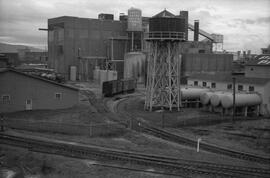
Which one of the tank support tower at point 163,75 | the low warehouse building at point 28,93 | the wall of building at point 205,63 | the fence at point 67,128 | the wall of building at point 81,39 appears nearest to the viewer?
the fence at point 67,128

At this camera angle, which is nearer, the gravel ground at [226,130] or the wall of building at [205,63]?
the gravel ground at [226,130]


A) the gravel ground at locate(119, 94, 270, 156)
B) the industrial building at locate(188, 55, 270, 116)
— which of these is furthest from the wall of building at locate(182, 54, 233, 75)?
the gravel ground at locate(119, 94, 270, 156)

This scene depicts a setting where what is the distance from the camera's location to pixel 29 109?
39.5 m

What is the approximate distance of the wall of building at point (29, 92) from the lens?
1487 inches

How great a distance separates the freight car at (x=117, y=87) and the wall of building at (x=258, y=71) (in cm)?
2129

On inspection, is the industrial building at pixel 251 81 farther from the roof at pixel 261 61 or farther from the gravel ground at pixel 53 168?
the gravel ground at pixel 53 168

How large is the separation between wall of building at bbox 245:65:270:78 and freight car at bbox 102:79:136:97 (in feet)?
69.8

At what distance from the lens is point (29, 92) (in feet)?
129

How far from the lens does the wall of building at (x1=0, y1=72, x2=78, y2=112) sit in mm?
37781

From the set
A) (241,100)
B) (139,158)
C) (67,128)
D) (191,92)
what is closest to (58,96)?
(67,128)

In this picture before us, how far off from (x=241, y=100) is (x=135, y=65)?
1565 inches

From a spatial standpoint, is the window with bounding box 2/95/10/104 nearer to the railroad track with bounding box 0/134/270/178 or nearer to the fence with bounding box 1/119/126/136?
the fence with bounding box 1/119/126/136

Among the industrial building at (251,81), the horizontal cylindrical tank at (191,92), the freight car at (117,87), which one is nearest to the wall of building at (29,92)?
the freight car at (117,87)

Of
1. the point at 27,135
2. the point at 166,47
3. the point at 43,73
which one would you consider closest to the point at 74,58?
the point at 43,73
